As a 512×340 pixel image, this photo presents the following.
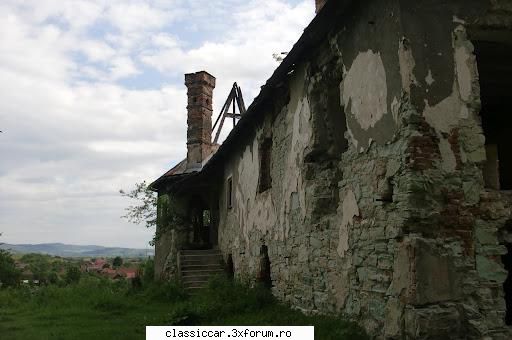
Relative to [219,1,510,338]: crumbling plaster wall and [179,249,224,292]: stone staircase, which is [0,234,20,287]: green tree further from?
[219,1,510,338]: crumbling plaster wall

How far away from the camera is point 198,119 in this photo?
19.2m

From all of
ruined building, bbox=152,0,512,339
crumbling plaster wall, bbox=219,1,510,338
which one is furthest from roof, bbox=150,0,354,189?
crumbling plaster wall, bbox=219,1,510,338

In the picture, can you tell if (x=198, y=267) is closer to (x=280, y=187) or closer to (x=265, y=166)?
(x=265, y=166)

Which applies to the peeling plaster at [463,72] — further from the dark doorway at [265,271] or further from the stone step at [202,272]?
the stone step at [202,272]

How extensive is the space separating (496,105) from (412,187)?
461 centimetres

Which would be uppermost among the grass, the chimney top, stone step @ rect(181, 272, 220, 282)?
the chimney top

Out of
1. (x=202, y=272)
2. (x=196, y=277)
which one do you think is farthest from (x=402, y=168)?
(x=202, y=272)

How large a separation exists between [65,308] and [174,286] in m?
2.99

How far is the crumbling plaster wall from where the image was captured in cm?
488

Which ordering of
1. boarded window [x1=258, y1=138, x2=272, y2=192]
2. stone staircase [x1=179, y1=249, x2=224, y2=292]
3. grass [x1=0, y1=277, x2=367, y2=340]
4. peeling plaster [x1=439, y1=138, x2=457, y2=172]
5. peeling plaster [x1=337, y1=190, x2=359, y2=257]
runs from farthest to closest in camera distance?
stone staircase [x1=179, y1=249, x2=224, y2=292]
boarded window [x1=258, y1=138, x2=272, y2=192]
grass [x1=0, y1=277, x2=367, y2=340]
peeling plaster [x1=337, y1=190, x2=359, y2=257]
peeling plaster [x1=439, y1=138, x2=457, y2=172]

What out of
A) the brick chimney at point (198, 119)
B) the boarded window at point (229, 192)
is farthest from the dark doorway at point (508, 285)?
the brick chimney at point (198, 119)

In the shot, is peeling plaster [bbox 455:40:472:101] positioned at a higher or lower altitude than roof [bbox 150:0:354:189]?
lower

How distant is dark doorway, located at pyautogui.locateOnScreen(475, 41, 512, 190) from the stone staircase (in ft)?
29.3

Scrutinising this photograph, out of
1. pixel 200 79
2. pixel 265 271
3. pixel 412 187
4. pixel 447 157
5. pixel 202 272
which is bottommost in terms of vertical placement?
pixel 202 272
